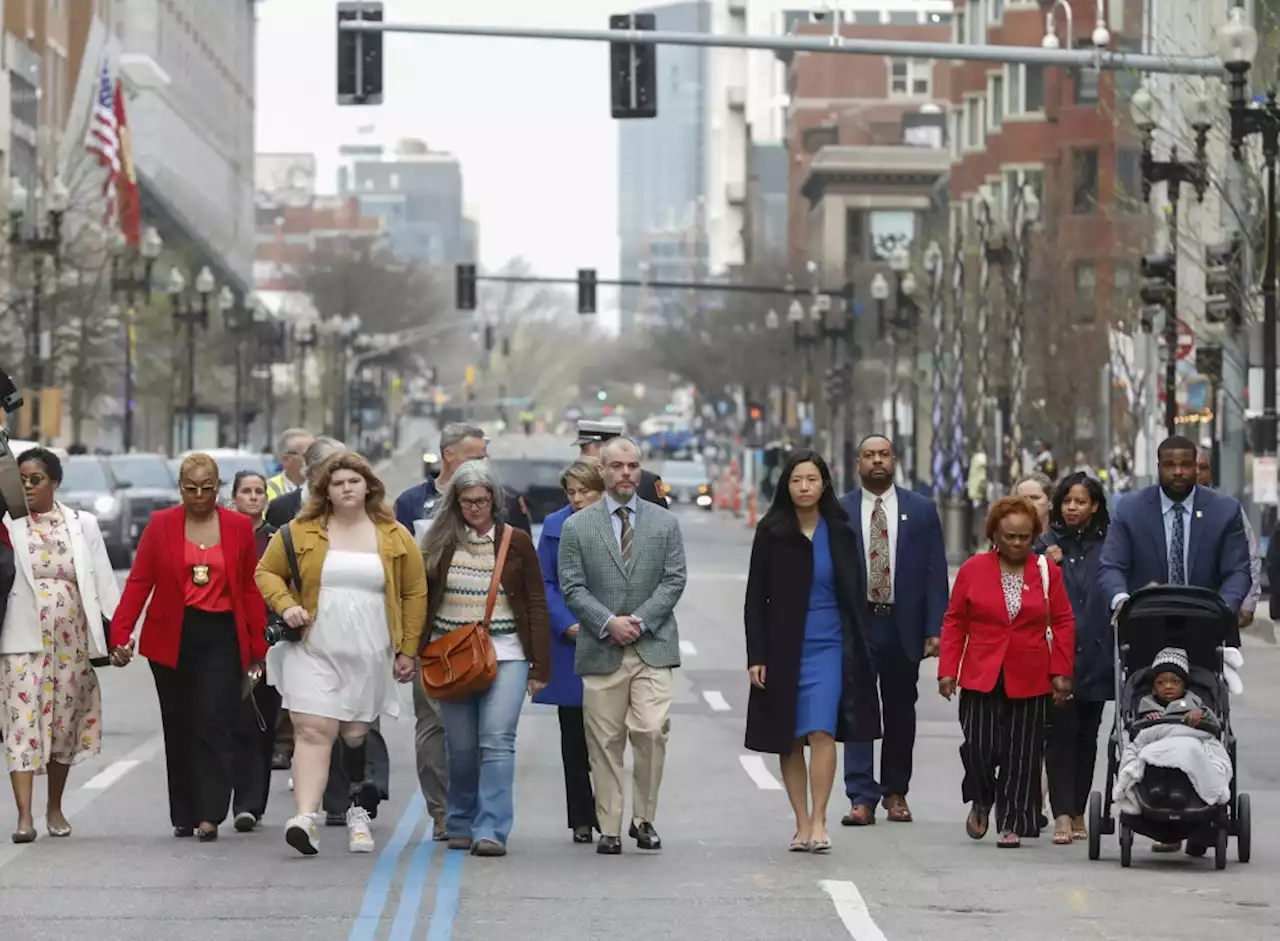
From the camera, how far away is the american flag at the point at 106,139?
3543 inches

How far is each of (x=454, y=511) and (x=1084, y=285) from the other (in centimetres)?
7072

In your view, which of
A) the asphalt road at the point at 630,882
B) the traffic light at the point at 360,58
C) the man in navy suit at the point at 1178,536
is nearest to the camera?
the asphalt road at the point at 630,882

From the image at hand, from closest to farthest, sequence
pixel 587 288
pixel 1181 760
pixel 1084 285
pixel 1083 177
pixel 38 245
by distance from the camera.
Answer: pixel 1181 760, pixel 38 245, pixel 587 288, pixel 1084 285, pixel 1083 177

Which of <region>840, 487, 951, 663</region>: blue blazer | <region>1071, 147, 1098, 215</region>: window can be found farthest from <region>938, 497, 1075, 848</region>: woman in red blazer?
<region>1071, 147, 1098, 215</region>: window

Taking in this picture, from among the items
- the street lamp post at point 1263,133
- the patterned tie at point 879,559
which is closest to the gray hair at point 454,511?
the patterned tie at point 879,559

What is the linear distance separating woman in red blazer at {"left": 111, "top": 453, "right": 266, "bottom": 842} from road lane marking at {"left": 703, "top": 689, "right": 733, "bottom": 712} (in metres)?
9.79

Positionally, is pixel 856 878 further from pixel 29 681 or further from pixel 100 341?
pixel 100 341

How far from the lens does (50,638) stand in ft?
47.4

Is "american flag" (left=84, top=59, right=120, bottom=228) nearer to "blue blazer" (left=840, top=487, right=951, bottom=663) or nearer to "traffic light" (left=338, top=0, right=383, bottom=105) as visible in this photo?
"traffic light" (left=338, top=0, right=383, bottom=105)

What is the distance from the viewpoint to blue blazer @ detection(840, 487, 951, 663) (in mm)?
15023

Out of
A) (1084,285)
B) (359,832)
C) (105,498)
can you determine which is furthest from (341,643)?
(1084,285)

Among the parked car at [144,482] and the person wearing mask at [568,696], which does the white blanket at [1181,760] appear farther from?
the parked car at [144,482]

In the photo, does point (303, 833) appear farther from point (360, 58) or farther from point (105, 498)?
point (105, 498)

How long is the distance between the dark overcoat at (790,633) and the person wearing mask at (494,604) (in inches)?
39.7
